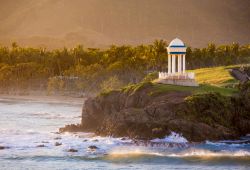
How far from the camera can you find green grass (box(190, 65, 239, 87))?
100 meters

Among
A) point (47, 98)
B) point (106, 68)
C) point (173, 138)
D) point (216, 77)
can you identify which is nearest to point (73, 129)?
point (173, 138)

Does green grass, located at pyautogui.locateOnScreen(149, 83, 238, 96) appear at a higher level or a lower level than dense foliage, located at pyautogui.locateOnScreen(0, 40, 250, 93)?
lower

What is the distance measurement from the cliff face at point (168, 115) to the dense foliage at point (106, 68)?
6970cm

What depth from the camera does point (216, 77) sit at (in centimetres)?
10825

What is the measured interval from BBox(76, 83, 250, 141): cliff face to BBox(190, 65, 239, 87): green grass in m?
16.3

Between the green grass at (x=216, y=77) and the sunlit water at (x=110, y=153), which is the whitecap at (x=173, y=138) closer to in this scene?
the sunlit water at (x=110, y=153)

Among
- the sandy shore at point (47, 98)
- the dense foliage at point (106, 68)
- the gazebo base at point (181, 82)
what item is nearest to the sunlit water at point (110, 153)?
the gazebo base at point (181, 82)

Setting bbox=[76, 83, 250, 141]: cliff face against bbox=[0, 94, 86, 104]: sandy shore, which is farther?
bbox=[0, 94, 86, 104]: sandy shore

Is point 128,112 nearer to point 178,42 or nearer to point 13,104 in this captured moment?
point 178,42

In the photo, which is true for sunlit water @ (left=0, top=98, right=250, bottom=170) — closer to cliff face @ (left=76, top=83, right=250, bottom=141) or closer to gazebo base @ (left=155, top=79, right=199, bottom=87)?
cliff face @ (left=76, top=83, right=250, bottom=141)

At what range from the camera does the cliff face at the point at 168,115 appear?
76.9m

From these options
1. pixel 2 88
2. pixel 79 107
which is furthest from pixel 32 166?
pixel 2 88

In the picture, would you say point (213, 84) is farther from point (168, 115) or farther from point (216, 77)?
point (168, 115)

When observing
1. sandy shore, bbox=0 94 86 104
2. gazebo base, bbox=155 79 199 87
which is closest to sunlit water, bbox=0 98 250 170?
gazebo base, bbox=155 79 199 87
